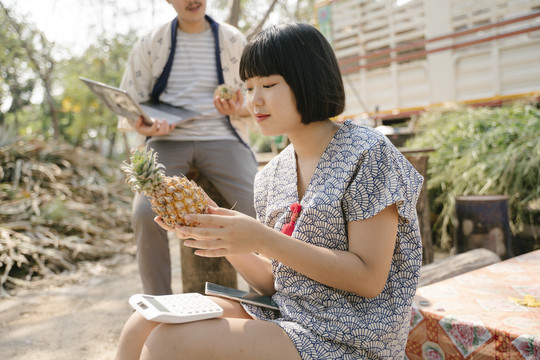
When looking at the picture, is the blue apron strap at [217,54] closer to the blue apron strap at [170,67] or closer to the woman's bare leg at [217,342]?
the blue apron strap at [170,67]

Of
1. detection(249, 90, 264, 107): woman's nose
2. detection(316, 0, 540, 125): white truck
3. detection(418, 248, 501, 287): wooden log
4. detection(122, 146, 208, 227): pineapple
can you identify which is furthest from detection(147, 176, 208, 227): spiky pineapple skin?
detection(316, 0, 540, 125): white truck

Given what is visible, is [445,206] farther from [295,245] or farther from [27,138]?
[27,138]

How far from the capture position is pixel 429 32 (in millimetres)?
7332

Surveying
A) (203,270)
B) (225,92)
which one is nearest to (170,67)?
(225,92)

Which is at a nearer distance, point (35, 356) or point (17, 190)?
point (35, 356)

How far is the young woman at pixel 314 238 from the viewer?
1.24 m

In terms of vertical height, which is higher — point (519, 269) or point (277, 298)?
point (277, 298)

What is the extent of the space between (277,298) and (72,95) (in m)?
10.4

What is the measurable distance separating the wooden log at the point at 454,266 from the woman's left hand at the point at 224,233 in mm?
1857

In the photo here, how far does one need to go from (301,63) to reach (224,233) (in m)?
0.64

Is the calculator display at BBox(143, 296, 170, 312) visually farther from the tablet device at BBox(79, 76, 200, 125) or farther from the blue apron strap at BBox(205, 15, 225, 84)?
the blue apron strap at BBox(205, 15, 225, 84)

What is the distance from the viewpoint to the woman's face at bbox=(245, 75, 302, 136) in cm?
146

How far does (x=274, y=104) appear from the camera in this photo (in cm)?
147

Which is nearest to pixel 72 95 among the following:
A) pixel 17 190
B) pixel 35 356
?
pixel 17 190
